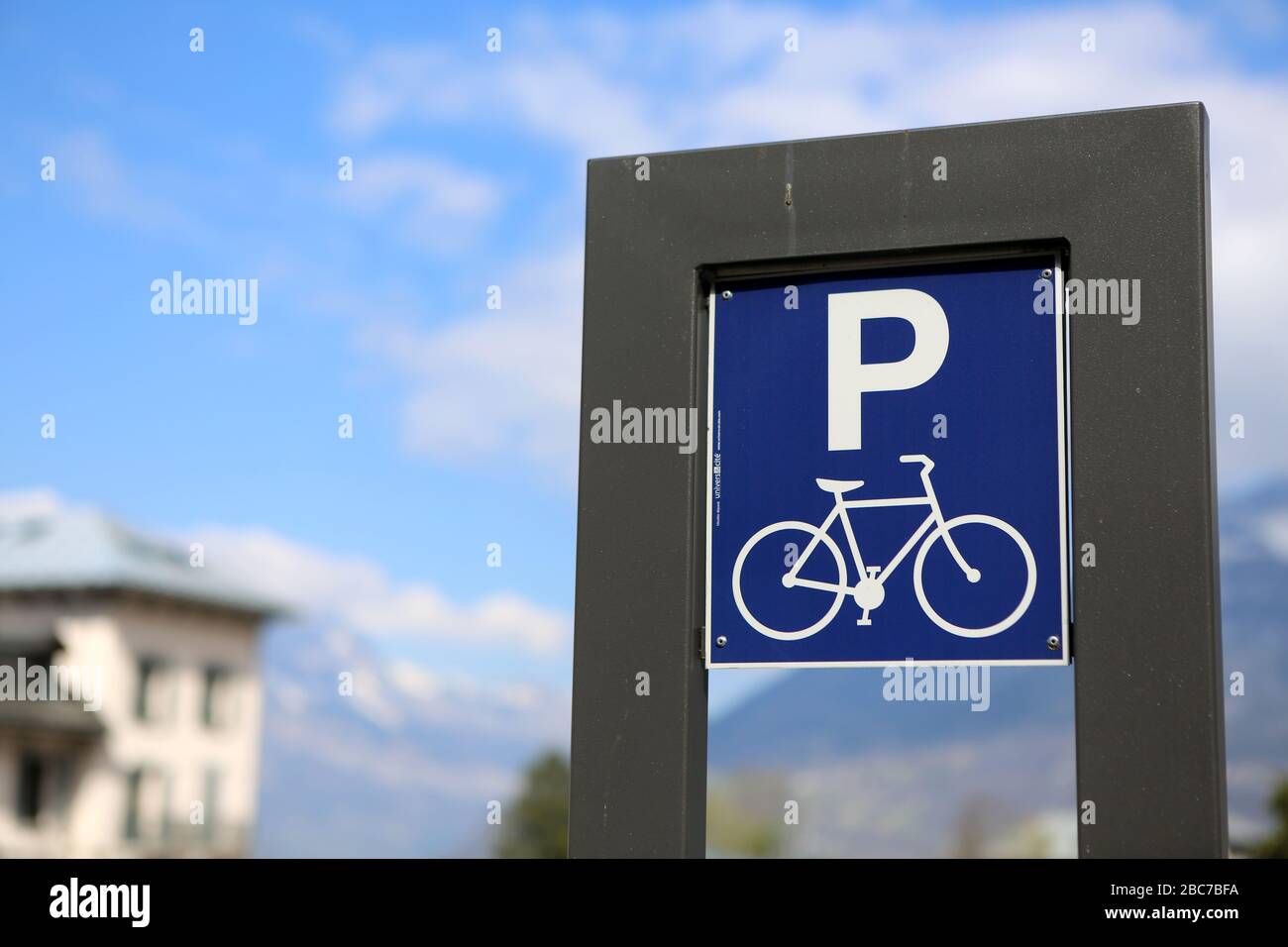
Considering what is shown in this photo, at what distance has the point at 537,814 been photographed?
7381 cm

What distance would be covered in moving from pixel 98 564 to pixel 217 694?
1282cm

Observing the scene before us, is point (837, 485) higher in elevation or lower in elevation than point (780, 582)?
higher

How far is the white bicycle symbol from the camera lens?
3.78 m

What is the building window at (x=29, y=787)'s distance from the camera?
57719 millimetres

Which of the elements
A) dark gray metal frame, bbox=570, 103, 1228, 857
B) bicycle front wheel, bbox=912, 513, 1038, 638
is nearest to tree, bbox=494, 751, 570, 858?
dark gray metal frame, bbox=570, 103, 1228, 857

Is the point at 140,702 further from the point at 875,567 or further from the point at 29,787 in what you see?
the point at 875,567

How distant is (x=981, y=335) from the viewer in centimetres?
391

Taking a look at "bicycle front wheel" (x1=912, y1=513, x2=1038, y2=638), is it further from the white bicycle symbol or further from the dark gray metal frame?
the dark gray metal frame

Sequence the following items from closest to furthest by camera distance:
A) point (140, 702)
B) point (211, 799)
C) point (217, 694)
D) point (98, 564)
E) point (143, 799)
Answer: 1. point (143, 799)
2. point (140, 702)
3. point (217, 694)
4. point (211, 799)
5. point (98, 564)

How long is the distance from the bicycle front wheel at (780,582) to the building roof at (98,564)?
75061mm

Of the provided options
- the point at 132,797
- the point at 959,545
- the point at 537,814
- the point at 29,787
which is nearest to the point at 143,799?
the point at 132,797

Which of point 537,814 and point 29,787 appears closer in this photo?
point 29,787
